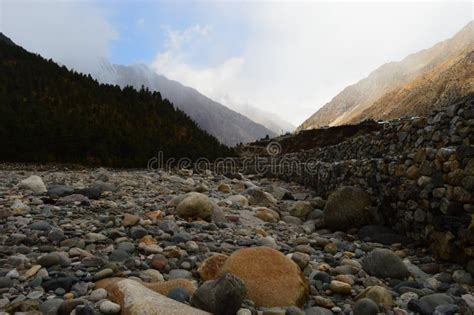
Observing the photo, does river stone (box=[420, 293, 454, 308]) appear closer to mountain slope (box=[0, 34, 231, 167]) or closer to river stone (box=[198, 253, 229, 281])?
river stone (box=[198, 253, 229, 281])

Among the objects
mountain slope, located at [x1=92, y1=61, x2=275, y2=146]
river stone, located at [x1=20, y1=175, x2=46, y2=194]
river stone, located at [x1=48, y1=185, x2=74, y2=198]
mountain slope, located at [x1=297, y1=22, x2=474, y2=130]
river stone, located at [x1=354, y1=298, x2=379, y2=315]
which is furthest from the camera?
A: mountain slope, located at [x1=92, y1=61, x2=275, y2=146]

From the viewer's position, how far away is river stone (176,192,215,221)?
5.27 m

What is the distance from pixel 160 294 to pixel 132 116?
1710 centimetres

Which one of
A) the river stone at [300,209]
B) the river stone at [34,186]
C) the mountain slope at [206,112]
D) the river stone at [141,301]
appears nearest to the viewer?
the river stone at [141,301]

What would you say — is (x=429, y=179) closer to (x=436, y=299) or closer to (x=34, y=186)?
(x=436, y=299)

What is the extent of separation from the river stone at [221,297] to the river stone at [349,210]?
3740 mm

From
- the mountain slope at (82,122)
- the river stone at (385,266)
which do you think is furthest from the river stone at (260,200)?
the mountain slope at (82,122)

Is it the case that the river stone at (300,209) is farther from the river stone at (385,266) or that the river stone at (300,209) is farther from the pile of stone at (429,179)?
the river stone at (385,266)

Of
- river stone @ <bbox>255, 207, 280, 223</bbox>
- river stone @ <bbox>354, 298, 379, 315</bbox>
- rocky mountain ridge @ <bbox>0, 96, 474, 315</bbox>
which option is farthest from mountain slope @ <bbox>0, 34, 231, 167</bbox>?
river stone @ <bbox>354, 298, 379, 315</bbox>

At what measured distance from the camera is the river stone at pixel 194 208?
527 cm

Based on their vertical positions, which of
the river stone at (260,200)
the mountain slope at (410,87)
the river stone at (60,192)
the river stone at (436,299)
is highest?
the mountain slope at (410,87)

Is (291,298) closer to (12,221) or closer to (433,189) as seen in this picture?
(433,189)

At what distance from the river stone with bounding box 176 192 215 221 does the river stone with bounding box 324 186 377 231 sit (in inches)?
80.1

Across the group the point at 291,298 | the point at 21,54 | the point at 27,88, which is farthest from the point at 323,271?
the point at 21,54
